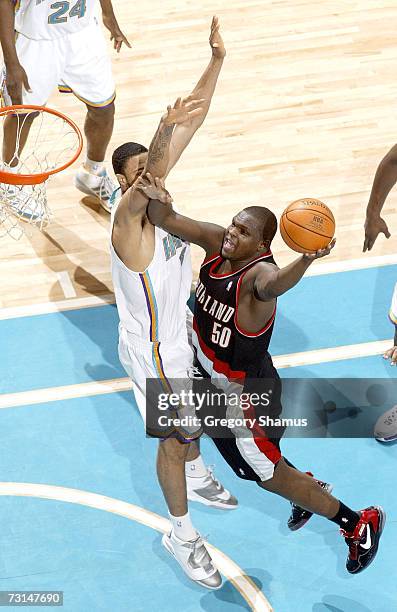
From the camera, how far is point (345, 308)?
24.0 ft

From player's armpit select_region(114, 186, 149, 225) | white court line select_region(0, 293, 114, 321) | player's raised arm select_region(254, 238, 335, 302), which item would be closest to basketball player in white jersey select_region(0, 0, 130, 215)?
white court line select_region(0, 293, 114, 321)

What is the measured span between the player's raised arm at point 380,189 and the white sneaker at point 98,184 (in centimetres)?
273

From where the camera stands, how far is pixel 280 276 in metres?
4.78

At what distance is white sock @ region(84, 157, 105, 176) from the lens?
27.0 ft

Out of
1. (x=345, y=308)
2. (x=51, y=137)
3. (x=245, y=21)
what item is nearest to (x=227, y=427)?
(x=345, y=308)

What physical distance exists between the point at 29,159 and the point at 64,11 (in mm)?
1470

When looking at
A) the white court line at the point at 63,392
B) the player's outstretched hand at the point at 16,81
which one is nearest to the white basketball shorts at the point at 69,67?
the player's outstretched hand at the point at 16,81

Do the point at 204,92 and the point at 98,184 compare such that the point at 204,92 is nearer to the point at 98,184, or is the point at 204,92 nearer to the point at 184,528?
the point at 184,528

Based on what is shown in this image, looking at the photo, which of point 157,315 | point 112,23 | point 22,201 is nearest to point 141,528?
point 157,315

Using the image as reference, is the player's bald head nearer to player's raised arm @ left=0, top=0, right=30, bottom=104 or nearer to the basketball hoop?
the basketball hoop

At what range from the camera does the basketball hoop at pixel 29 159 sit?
6762 millimetres

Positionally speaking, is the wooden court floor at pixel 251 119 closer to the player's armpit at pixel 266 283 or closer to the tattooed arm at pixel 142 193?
the tattooed arm at pixel 142 193

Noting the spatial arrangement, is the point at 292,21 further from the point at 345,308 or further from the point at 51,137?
the point at 345,308

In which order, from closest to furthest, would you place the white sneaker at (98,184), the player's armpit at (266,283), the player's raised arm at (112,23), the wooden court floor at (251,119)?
the player's armpit at (266,283) < the wooden court floor at (251,119) < the player's raised arm at (112,23) < the white sneaker at (98,184)
